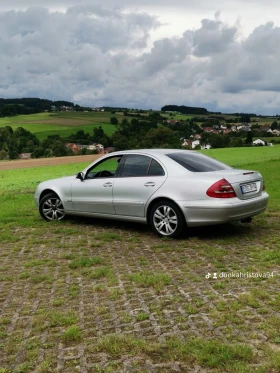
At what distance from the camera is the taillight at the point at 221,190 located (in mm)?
7043

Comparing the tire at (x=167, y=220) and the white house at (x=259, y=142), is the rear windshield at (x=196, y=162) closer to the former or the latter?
the tire at (x=167, y=220)

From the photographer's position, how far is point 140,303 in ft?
14.9

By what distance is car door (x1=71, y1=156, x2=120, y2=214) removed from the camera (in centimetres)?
838

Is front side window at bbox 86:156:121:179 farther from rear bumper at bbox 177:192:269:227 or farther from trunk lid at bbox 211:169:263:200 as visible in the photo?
trunk lid at bbox 211:169:263:200

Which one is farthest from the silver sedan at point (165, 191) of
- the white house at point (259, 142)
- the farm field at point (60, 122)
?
the farm field at point (60, 122)

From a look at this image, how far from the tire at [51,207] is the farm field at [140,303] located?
1.46 metres

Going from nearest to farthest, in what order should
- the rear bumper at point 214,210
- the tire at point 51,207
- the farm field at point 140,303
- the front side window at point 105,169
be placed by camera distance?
the farm field at point 140,303, the rear bumper at point 214,210, the front side window at point 105,169, the tire at point 51,207

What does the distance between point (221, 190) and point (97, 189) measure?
8.57ft

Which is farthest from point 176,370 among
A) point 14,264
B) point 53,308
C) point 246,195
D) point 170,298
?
point 246,195

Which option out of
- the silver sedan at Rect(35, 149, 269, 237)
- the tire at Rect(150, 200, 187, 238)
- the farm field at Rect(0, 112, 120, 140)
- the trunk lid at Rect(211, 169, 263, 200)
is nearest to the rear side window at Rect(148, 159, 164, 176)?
the silver sedan at Rect(35, 149, 269, 237)

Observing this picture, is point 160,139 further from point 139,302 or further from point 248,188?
point 139,302

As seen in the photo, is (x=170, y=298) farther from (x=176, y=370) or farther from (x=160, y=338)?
(x=176, y=370)

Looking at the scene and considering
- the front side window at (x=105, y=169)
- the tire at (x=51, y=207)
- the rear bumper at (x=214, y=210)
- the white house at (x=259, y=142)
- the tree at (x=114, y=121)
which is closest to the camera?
the rear bumper at (x=214, y=210)

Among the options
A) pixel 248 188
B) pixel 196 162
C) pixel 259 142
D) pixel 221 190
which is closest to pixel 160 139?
pixel 259 142
